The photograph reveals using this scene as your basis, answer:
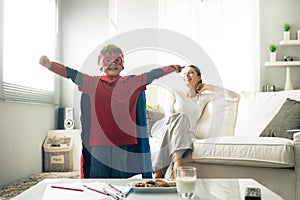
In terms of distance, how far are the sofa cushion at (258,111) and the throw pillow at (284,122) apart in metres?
0.12

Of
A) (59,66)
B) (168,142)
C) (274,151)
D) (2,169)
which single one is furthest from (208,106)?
(2,169)

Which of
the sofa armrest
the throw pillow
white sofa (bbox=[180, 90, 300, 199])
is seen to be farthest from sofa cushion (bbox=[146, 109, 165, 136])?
the sofa armrest

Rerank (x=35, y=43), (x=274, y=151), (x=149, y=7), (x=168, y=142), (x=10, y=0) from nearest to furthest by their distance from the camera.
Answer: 1. (x=274, y=151)
2. (x=168, y=142)
3. (x=10, y=0)
4. (x=35, y=43)
5. (x=149, y=7)

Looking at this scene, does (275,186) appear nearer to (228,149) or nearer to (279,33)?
(228,149)

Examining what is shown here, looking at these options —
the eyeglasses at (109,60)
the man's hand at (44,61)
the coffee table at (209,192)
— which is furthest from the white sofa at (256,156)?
the man's hand at (44,61)

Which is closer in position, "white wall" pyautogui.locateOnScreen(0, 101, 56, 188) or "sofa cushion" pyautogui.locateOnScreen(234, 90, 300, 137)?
"white wall" pyautogui.locateOnScreen(0, 101, 56, 188)

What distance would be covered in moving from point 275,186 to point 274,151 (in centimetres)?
25

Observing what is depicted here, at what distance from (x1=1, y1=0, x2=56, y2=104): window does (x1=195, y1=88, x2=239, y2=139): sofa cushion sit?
1.57m

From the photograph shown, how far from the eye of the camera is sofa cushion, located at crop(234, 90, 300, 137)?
3.27 meters

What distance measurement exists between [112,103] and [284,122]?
4.70 ft

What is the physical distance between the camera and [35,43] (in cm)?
387

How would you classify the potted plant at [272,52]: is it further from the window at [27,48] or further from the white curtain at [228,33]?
the window at [27,48]

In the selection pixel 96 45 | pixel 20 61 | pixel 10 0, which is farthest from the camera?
pixel 96 45

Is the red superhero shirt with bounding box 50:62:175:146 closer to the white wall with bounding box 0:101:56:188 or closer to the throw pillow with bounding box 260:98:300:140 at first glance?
the white wall with bounding box 0:101:56:188
